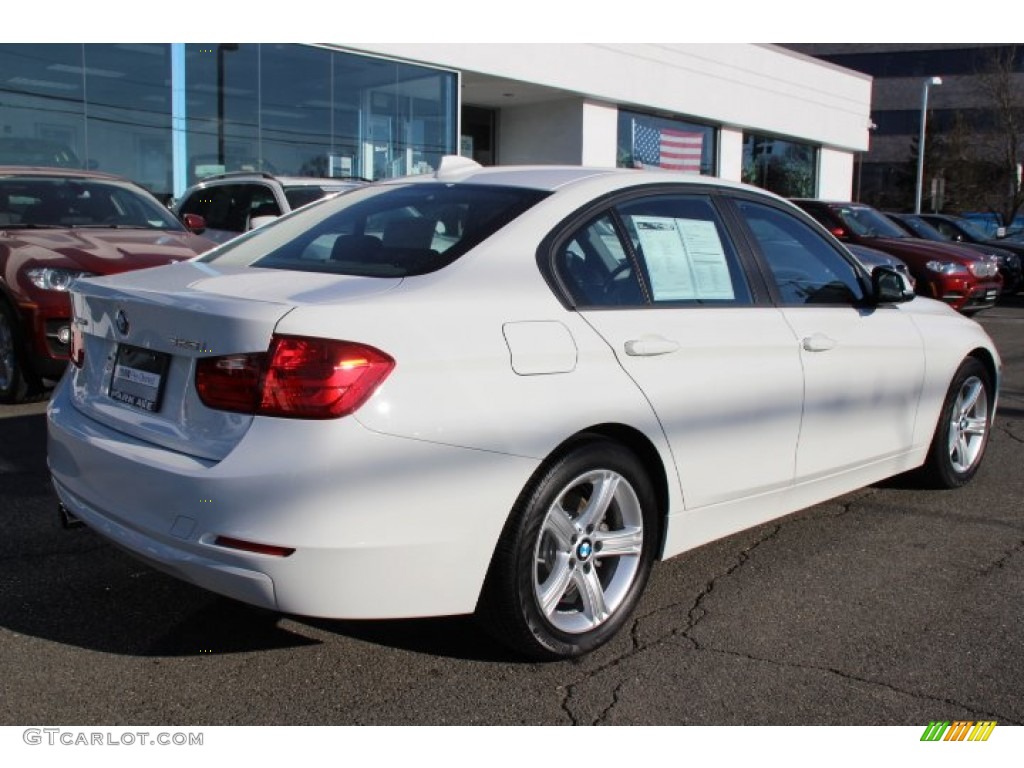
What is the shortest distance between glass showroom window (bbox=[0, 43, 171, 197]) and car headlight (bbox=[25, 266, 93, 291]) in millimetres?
8158

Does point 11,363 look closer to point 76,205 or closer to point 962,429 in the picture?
point 76,205

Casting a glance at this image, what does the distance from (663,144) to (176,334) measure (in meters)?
22.6

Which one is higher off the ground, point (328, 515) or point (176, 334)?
point (176, 334)

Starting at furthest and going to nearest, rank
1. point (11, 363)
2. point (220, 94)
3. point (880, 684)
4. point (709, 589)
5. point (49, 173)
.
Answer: point (220, 94) < point (49, 173) < point (11, 363) < point (709, 589) < point (880, 684)

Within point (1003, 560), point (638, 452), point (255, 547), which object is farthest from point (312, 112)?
point (255, 547)

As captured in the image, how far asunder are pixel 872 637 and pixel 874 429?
127 centimetres

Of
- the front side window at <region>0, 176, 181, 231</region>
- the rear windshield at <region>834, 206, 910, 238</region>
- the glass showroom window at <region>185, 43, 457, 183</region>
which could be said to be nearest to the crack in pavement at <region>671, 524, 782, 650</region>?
the front side window at <region>0, 176, 181, 231</region>

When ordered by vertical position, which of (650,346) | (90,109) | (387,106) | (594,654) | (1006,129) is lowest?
(594,654)

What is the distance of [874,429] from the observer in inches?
183

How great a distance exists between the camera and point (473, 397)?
9.77 feet

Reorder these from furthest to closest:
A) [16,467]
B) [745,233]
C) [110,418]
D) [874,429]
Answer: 1. [16,467]
2. [874,429]
3. [745,233]
4. [110,418]

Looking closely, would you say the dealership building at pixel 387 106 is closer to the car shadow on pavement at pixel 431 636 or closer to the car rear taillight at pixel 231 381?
the car shadow on pavement at pixel 431 636

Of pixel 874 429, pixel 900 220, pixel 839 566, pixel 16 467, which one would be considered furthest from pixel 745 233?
pixel 900 220
